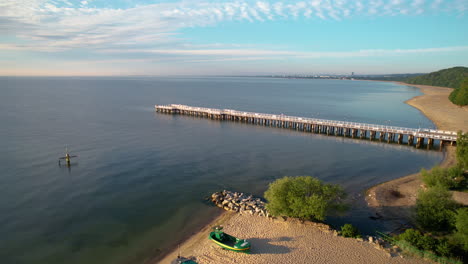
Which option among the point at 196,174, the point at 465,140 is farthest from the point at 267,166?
the point at 465,140

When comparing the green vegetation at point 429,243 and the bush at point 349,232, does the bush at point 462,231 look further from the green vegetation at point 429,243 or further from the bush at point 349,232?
the bush at point 349,232

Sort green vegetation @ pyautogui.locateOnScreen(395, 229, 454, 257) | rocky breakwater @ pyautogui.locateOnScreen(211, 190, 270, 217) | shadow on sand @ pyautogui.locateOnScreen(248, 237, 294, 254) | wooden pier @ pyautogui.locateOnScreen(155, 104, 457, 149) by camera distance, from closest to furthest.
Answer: green vegetation @ pyautogui.locateOnScreen(395, 229, 454, 257)
shadow on sand @ pyautogui.locateOnScreen(248, 237, 294, 254)
rocky breakwater @ pyautogui.locateOnScreen(211, 190, 270, 217)
wooden pier @ pyautogui.locateOnScreen(155, 104, 457, 149)

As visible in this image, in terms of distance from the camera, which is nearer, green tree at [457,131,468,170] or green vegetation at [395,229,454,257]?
green vegetation at [395,229,454,257]

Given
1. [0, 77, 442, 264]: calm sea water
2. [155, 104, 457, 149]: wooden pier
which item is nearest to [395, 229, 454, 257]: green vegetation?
[0, 77, 442, 264]: calm sea water

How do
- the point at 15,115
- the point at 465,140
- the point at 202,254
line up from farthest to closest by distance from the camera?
the point at 15,115 < the point at 465,140 < the point at 202,254

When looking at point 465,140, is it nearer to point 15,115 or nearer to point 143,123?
point 143,123

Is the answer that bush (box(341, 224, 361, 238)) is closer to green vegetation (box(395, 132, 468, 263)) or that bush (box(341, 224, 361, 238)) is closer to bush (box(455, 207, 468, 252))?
green vegetation (box(395, 132, 468, 263))

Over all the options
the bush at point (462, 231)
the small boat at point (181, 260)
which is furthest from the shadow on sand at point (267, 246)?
the bush at point (462, 231)
